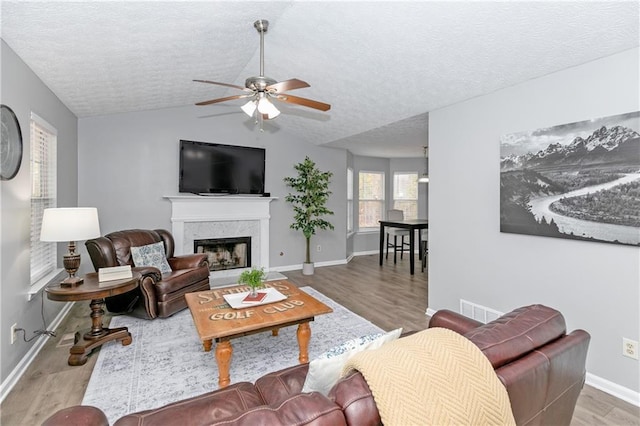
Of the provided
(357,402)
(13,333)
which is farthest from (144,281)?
(357,402)

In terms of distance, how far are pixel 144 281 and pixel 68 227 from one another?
3.22 feet

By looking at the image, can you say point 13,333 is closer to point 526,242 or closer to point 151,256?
point 151,256

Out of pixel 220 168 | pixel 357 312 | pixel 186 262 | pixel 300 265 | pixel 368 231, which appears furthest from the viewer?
pixel 368 231

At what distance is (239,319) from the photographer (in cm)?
244

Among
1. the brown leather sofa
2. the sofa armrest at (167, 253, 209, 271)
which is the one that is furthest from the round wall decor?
the brown leather sofa

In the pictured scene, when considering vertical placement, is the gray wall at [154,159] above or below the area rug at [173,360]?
above

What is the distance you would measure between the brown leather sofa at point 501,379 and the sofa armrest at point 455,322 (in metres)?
0.44

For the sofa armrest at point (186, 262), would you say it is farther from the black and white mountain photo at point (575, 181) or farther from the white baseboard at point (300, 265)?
the black and white mountain photo at point (575, 181)

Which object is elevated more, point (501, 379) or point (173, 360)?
point (501, 379)

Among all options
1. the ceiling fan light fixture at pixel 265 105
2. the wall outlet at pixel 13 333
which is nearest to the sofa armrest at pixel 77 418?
the wall outlet at pixel 13 333

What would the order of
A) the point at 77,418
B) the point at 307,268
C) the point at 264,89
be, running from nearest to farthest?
1. the point at 77,418
2. the point at 264,89
3. the point at 307,268

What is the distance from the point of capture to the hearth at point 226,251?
5488 millimetres

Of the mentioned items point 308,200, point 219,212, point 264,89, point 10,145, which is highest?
point 264,89

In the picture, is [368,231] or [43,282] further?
[368,231]
